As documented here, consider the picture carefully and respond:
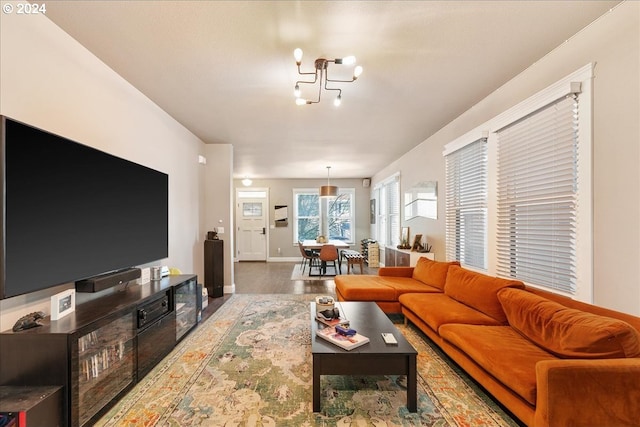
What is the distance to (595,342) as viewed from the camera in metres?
1.50

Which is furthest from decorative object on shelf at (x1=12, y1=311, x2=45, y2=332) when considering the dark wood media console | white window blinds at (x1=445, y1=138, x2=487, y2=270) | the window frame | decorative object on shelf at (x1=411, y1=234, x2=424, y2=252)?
the window frame

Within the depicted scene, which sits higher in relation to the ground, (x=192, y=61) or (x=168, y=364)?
→ (x=192, y=61)

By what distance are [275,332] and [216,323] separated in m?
0.82

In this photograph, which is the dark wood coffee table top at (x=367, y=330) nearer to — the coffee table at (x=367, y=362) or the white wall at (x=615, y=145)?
the coffee table at (x=367, y=362)

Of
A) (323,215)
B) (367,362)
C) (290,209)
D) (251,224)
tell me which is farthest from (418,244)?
(251,224)

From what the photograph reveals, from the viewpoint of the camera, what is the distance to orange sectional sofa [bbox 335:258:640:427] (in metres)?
1.34

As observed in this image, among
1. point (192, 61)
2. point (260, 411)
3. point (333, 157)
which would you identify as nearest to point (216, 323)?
point (260, 411)

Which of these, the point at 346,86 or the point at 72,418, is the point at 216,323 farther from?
the point at 346,86

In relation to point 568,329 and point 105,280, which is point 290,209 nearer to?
point 105,280

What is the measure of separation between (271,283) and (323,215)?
144 inches

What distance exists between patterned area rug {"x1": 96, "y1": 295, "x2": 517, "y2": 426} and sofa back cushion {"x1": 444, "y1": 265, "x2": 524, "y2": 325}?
A: 0.62 meters

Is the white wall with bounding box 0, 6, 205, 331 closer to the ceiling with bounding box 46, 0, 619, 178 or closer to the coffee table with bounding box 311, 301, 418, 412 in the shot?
the ceiling with bounding box 46, 0, 619, 178

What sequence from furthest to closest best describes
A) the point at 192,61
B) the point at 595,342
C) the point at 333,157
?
the point at 333,157
the point at 192,61
the point at 595,342

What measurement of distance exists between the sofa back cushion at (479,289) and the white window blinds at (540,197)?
0.28 m
